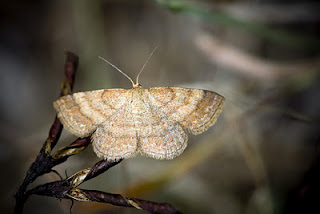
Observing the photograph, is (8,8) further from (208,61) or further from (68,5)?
(208,61)

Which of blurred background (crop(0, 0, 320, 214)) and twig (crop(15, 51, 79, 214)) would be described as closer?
twig (crop(15, 51, 79, 214))

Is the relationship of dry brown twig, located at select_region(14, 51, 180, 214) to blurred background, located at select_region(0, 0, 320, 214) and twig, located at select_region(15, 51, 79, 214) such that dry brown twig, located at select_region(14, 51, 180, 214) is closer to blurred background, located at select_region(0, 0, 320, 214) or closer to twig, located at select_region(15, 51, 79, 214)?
twig, located at select_region(15, 51, 79, 214)

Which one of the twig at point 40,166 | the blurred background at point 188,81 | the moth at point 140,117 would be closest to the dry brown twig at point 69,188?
the twig at point 40,166

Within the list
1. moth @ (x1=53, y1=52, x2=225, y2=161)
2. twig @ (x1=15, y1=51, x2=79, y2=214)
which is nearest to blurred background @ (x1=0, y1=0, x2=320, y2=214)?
moth @ (x1=53, y1=52, x2=225, y2=161)

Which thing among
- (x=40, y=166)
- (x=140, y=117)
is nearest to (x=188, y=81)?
(x=140, y=117)

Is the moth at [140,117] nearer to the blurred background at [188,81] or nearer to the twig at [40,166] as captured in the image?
the twig at [40,166]

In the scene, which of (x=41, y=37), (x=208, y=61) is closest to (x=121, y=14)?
(x=41, y=37)
